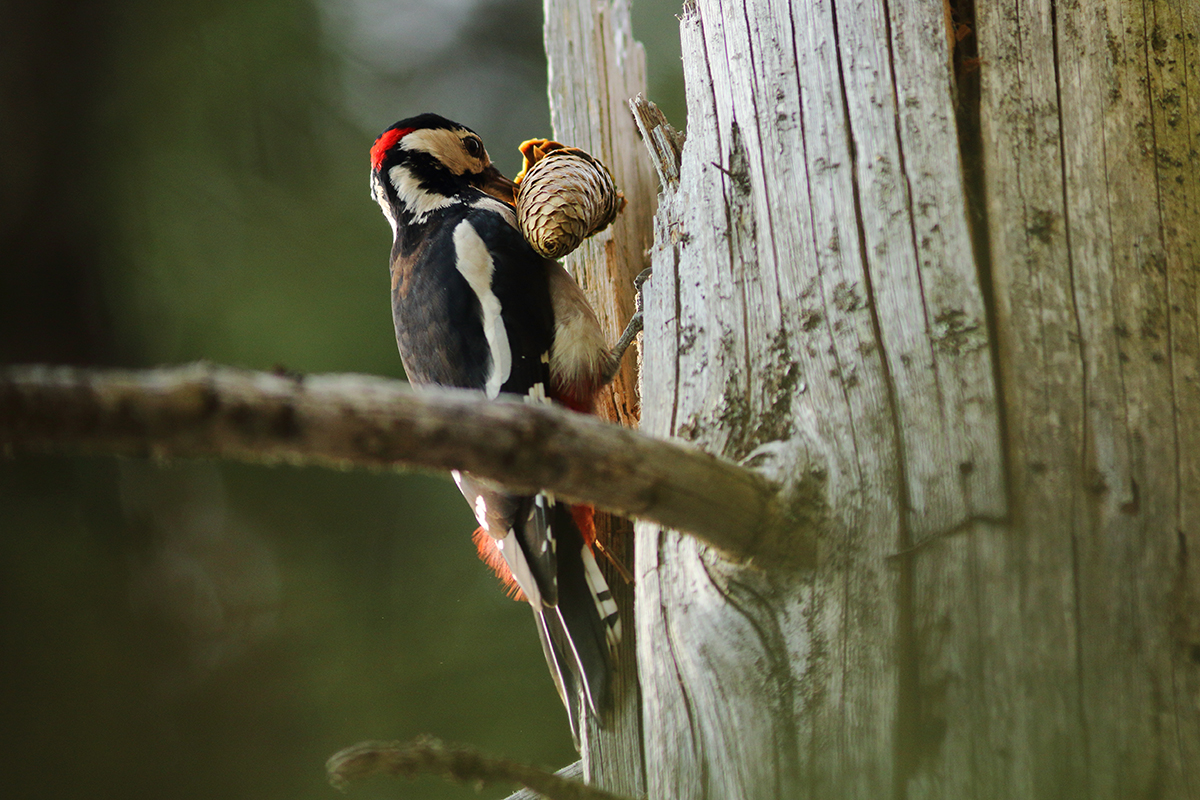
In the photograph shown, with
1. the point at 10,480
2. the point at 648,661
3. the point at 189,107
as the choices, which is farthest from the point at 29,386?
the point at 189,107

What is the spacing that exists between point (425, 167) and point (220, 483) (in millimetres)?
1509

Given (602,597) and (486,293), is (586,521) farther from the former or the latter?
(486,293)

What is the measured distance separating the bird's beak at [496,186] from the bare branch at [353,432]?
1545 mm

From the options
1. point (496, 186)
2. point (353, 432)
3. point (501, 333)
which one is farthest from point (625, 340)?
point (353, 432)

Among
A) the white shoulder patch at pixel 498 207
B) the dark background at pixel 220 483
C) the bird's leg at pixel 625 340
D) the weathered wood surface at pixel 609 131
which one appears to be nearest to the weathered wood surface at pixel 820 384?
the bird's leg at pixel 625 340

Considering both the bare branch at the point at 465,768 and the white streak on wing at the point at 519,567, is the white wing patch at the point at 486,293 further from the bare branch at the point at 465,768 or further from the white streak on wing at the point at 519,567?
the bare branch at the point at 465,768

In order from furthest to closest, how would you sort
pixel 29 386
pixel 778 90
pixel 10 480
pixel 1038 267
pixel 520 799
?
1. pixel 10 480
2. pixel 520 799
3. pixel 778 90
4. pixel 1038 267
5. pixel 29 386

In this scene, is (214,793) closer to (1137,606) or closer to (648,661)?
(648,661)

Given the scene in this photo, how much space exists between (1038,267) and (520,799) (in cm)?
117

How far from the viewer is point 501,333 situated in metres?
1.77

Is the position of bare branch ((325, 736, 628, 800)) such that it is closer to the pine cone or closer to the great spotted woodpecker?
the great spotted woodpecker

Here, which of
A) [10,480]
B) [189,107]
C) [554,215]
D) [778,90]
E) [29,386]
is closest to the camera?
[29,386]

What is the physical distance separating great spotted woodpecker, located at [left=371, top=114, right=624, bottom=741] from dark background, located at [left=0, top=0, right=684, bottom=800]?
0.90 metres

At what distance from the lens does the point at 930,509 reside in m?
0.81
